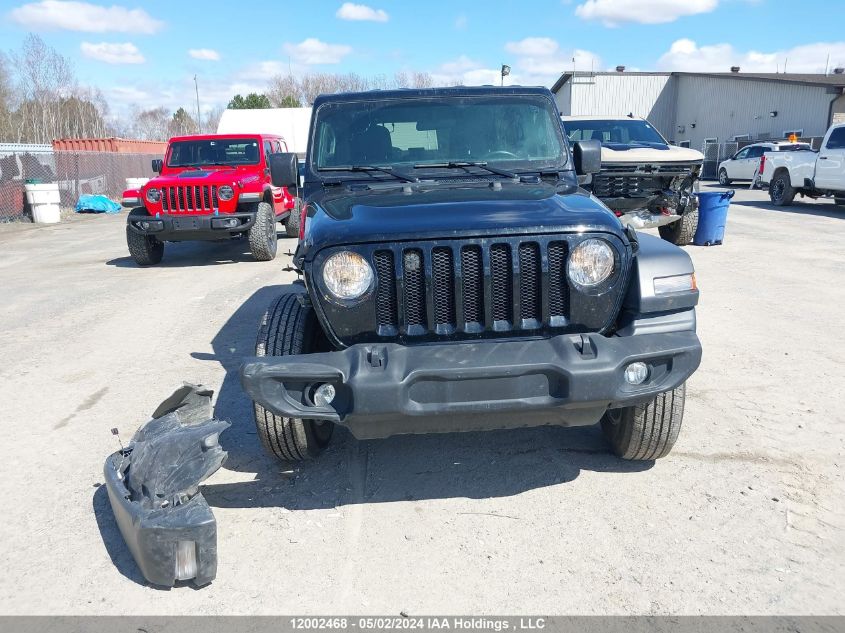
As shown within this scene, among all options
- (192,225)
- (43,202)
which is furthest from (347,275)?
(43,202)

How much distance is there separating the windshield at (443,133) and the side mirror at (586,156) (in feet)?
0.37

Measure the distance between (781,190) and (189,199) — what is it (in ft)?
47.2

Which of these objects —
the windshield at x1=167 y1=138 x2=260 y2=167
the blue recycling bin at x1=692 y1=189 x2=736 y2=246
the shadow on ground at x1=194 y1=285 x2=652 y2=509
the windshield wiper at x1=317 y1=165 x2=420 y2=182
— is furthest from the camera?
A: the windshield at x1=167 y1=138 x2=260 y2=167

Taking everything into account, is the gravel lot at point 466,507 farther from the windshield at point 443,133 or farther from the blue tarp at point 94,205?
the blue tarp at point 94,205

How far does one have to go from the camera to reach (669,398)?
10.4 feet

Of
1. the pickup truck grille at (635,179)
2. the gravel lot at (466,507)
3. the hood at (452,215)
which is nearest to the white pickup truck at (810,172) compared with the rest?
the pickup truck grille at (635,179)

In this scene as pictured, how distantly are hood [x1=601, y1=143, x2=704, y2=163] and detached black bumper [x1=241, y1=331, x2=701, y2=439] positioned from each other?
704 cm

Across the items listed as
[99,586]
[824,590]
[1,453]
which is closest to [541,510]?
[824,590]

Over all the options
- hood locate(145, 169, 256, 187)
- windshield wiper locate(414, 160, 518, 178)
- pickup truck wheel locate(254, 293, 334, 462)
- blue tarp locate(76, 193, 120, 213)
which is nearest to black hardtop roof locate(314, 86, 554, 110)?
windshield wiper locate(414, 160, 518, 178)

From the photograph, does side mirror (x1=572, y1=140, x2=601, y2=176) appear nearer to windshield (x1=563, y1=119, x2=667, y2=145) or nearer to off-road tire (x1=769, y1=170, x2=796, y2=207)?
windshield (x1=563, y1=119, x2=667, y2=145)

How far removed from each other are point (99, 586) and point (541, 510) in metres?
1.91

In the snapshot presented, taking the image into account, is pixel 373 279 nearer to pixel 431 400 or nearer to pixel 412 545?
pixel 431 400

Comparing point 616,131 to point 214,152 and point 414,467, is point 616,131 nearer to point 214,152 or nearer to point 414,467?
point 214,152

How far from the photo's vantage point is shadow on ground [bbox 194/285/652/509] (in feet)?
11.0
